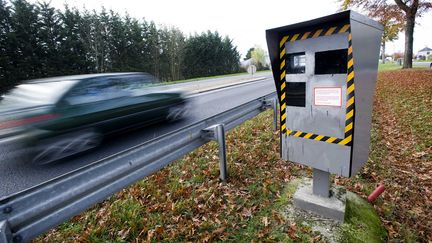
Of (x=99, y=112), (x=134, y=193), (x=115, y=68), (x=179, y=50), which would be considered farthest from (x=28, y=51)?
(x=134, y=193)

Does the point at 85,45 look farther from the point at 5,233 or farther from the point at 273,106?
the point at 5,233

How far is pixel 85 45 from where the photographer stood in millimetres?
28797

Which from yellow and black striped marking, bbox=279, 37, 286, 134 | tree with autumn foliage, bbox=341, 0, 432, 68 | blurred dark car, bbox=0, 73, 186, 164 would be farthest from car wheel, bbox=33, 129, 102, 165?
tree with autumn foliage, bbox=341, 0, 432, 68

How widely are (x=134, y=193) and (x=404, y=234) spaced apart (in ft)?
11.1

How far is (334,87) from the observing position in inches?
97.9

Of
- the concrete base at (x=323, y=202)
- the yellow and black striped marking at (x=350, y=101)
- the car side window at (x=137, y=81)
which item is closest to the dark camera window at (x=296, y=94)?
the yellow and black striped marking at (x=350, y=101)

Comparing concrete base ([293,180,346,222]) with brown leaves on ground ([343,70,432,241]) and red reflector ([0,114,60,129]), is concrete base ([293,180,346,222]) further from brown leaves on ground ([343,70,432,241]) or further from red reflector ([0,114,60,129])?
red reflector ([0,114,60,129])

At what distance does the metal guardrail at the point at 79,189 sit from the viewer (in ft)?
4.97

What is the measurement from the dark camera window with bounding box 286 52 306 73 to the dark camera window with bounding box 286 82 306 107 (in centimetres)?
15

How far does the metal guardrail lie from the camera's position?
151 cm

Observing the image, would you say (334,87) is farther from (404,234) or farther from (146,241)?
(146,241)

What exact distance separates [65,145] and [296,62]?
4585mm

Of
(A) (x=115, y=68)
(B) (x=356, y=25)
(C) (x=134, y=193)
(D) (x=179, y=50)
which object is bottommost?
(C) (x=134, y=193)

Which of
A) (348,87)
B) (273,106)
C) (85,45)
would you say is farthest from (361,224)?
(85,45)
